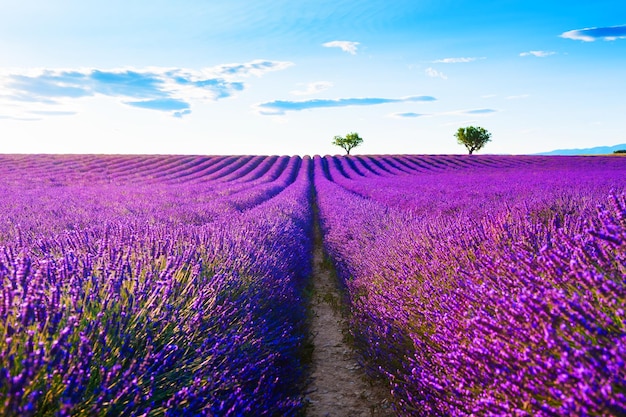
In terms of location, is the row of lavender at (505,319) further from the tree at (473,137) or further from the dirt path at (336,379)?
the tree at (473,137)

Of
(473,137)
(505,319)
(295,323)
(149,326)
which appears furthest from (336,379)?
(473,137)

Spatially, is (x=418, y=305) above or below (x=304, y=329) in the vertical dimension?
above

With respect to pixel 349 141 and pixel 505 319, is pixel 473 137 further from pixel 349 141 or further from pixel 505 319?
pixel 505 319

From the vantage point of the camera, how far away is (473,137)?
50.8m

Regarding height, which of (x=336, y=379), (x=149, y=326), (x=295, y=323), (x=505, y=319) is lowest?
(x=336, y=379)

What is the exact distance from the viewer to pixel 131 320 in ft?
7.11

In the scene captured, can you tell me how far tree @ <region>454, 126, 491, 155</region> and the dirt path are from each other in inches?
1938

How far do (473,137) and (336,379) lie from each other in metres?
51.1

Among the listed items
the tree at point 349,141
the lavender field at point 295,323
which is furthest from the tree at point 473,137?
the lavender field at point 295,323

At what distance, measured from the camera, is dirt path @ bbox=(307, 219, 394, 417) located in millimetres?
3229

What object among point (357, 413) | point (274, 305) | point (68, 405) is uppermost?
point (68, 405)

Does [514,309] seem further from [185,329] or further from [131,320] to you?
[131,320]

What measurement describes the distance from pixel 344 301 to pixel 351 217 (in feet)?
8.73

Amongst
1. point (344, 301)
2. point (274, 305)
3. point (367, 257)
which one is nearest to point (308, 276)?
point (344, 301)
